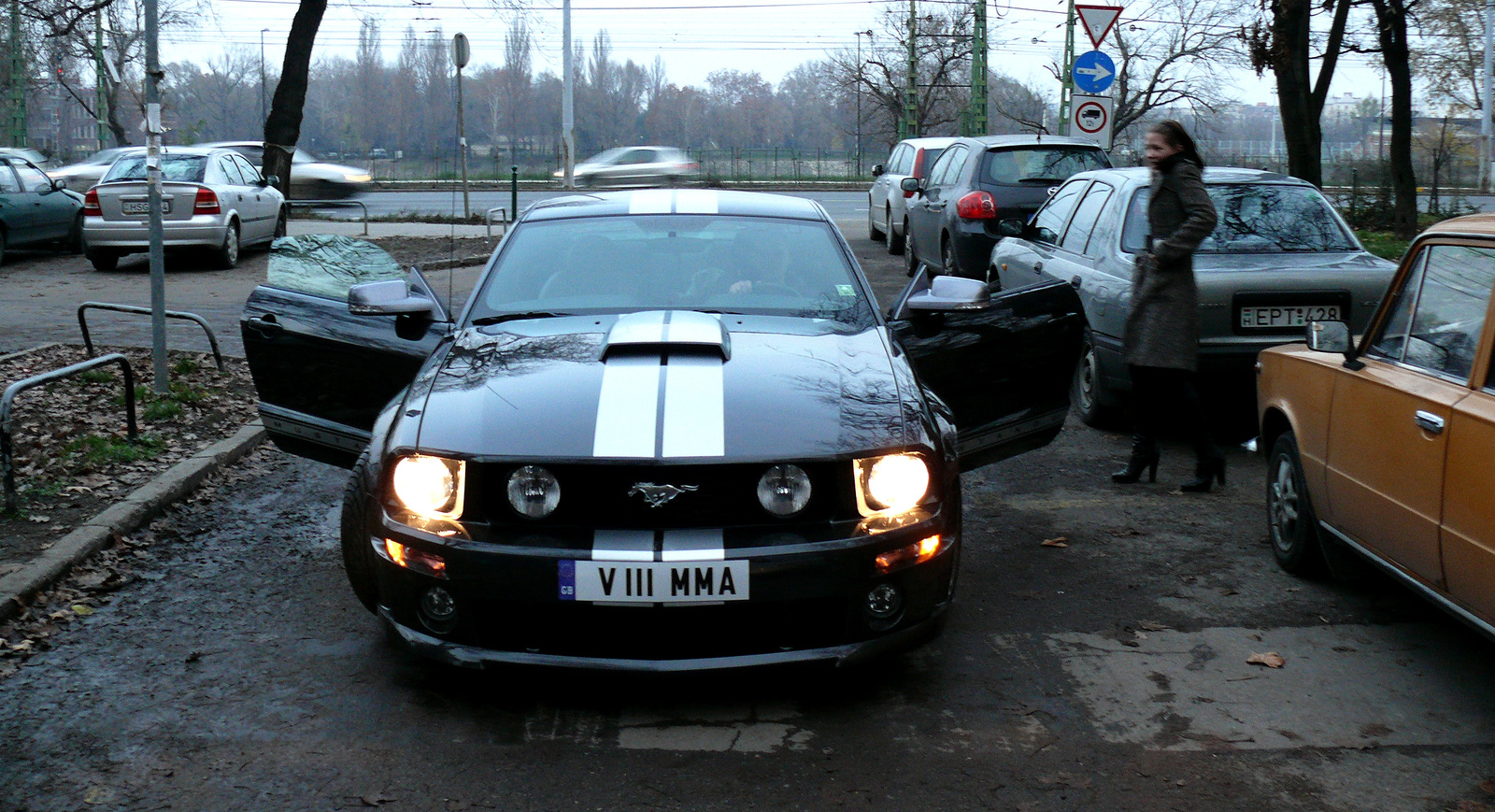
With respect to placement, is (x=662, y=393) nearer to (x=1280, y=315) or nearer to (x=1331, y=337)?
(x=1331, y=337)

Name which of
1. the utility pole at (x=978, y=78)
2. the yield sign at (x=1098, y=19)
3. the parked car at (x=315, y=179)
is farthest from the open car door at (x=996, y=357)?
the utility pole at (x=978, y=78)

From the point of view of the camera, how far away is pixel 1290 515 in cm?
558

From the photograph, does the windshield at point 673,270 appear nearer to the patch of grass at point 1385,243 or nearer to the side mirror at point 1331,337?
the side mirror at point 1331,337

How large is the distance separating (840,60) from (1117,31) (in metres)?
10.1

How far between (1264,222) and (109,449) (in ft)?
21.8

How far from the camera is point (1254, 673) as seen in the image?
446cm

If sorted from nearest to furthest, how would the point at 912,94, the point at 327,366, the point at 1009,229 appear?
the point at 327,366
the point at 1009,229
the point at 912,94

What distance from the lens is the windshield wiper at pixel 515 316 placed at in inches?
201

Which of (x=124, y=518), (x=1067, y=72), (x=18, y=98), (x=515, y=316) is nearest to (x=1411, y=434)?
(x=515, y=316)

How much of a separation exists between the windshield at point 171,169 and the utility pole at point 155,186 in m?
9.66

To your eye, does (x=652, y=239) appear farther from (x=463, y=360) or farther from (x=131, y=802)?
(x=131, y=802)

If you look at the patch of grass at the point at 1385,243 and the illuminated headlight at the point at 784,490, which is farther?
the patch of grass at the point at 1385,243

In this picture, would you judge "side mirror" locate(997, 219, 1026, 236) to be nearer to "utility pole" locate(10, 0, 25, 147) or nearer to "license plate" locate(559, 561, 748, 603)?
"license plate" locate(559, 561, 748, 603)

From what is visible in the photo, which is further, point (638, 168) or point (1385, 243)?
point (638, 168)
